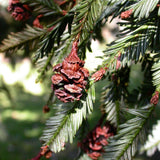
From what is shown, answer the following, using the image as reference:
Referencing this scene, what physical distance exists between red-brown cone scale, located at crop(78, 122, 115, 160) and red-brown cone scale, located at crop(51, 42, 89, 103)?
0.24m

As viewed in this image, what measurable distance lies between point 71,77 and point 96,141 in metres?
0.31

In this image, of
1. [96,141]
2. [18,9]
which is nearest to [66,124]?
[96,141]

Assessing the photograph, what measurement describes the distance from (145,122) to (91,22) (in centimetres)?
26

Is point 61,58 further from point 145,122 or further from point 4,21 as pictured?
point 4,21

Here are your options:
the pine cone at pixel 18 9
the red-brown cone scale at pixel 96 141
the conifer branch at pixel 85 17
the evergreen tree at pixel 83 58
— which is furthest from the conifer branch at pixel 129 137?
the pine cone at pixel 18 9

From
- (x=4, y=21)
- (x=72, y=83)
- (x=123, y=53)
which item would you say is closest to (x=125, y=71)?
(x=123, y=53)

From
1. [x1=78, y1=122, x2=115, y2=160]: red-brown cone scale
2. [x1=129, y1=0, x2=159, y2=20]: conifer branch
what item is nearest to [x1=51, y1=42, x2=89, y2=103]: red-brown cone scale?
[x1=129, y1=0, x2=159, y2=20]: conifer branch

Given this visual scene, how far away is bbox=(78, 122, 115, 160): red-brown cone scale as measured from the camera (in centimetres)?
62

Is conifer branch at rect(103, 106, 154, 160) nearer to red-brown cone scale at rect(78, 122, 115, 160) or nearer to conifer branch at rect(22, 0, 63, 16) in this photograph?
red-brown cone scale at rect(78, 122, 115, 160)

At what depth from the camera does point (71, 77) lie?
0.39 meters

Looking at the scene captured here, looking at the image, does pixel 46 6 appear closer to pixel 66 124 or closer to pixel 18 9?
pixel 18 9

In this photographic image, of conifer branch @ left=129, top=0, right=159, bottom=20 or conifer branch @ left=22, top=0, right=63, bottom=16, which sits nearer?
conifer branch @ left=129, top=0, right=159, bottom=20

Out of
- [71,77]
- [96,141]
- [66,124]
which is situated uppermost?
[71,77]

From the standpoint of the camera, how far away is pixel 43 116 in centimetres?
372
